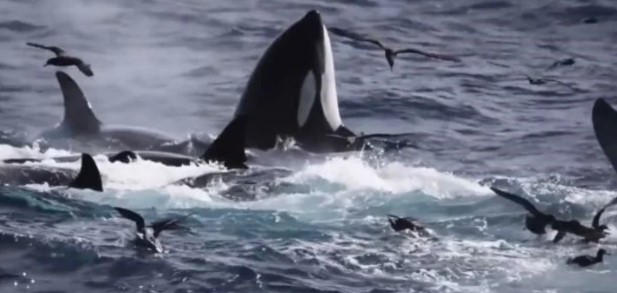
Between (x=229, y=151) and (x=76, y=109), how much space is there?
10.4ft

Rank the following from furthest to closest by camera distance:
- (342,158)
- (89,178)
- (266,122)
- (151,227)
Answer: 1. (266,122)
2. (342,158)
3. (89,178)
4. (151,227)

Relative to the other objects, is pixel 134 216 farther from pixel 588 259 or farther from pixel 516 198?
pixel 588 259

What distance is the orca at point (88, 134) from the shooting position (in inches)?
691

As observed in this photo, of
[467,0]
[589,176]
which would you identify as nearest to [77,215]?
[589,176]

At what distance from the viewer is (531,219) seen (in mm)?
13109

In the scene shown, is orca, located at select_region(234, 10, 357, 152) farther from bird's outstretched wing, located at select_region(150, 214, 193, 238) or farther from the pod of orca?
bird's outstretched wing, located at select_region(150, 214, 193, 238)

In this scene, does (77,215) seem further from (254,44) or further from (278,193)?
(254,44)

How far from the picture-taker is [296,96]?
17.3 m

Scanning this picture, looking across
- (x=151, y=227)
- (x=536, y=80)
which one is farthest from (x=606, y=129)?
(x=536, y=80)

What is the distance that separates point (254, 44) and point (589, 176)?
12.2 meters

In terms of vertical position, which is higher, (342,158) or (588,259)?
(588,259)

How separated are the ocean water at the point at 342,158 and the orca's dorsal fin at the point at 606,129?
3.10 ft

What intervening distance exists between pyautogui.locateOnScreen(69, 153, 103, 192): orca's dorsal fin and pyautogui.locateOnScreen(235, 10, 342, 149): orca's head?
122 inches

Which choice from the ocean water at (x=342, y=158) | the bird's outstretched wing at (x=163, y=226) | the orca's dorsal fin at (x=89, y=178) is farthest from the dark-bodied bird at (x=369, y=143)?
the bird's outstretched wing at (x=163, y=226)
